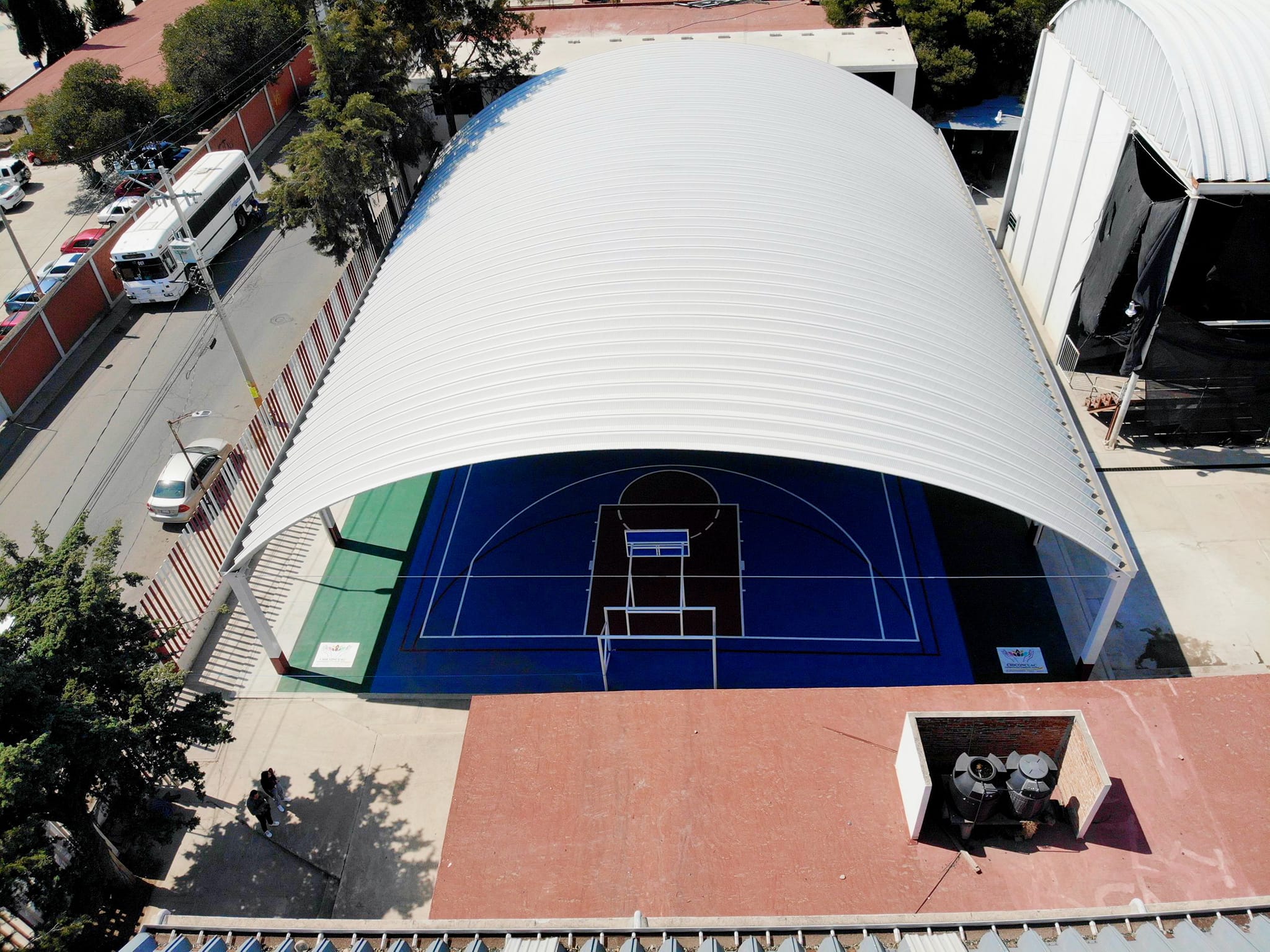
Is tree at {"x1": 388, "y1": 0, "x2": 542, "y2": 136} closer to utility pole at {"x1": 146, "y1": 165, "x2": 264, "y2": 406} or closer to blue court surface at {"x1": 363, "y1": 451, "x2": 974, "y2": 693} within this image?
utility pole at {"x1": 146, "y1": 165, "x2": 264, "y2": 406}

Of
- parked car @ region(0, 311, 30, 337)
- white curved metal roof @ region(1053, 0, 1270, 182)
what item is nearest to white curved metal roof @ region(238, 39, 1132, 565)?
white curved metal roof @ region(1053, 0, 1270, 182)

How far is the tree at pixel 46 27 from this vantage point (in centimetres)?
5297

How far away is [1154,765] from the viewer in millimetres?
14719

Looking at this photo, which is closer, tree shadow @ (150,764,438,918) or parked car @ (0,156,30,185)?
tree shadow @ (150,764,438,918)

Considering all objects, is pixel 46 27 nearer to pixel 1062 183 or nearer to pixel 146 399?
pixel 146 399

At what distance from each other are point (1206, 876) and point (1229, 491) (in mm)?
13561

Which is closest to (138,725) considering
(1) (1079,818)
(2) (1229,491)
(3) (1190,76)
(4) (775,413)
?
(4) (775,413)

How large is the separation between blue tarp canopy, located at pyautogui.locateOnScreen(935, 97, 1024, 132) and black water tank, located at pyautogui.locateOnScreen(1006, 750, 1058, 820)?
29877mm

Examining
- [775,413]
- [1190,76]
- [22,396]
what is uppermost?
[1190,76]

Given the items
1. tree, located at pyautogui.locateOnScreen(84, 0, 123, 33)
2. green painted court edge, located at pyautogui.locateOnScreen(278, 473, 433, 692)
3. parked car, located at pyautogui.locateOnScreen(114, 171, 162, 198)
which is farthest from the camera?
tree, located at pyautogui.locateOnScreen(84, 0, 123, 33)

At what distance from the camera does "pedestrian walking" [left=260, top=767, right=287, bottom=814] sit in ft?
59.7

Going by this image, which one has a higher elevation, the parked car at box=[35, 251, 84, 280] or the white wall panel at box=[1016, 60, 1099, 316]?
the white wall panel at box=[1016, 60, 1099, 316]

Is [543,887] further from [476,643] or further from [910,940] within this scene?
[476,643]

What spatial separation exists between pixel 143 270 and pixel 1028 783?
111ft
